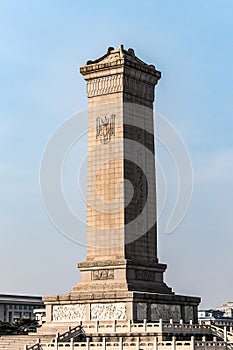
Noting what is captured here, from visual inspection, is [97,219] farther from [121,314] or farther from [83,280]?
[121,314]

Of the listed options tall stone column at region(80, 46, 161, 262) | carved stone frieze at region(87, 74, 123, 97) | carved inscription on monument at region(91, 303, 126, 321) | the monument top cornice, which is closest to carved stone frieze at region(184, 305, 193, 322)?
tall stone column at region(80, 46, 161, 262)

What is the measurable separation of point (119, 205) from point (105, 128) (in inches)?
290

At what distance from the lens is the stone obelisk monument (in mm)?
62344

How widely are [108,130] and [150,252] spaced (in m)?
11.6

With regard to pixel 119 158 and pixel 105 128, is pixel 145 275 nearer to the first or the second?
pixel 119 158

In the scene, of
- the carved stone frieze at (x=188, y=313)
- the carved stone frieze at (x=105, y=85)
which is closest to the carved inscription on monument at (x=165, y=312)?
the carved stone frieze at (x=188, y=313)

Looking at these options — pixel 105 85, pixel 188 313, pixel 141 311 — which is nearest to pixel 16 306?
pixel 188 313

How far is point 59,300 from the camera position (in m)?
63.4

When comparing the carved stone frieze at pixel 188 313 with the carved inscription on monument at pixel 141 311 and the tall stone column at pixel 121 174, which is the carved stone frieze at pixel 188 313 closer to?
the tall stone column at pixel 121 174

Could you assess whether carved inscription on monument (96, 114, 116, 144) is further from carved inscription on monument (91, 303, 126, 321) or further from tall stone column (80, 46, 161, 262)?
carved inscription on monument (91, 303, 126, 321)

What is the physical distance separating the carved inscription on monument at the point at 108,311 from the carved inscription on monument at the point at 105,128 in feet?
48.9

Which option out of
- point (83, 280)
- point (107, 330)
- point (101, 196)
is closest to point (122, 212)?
point (101, 196)

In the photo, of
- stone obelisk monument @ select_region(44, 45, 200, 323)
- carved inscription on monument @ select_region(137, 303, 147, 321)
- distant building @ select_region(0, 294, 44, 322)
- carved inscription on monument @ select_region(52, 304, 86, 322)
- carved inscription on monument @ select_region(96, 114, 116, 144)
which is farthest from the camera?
distant building @ select_region(0, 294, 44, 322)

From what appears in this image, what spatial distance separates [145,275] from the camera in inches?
2549
